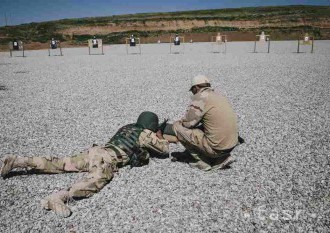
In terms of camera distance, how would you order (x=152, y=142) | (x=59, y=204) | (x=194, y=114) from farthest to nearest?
(x=152, y=142)
(x=194, y=114)
(x=59, y=204)

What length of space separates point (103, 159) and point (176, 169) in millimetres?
1514

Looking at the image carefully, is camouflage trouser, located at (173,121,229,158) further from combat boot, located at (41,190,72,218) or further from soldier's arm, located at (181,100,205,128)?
combat boot, located at (41,190,72,218)

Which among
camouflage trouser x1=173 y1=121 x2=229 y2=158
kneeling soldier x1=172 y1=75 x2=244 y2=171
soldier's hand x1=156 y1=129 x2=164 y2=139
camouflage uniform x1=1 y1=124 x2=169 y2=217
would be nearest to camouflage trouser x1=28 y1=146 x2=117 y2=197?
camouflage uniform x1=1 y1=124 x2=169 y2=217

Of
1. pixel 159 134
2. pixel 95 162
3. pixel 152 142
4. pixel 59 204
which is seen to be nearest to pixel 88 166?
pixel 95 162

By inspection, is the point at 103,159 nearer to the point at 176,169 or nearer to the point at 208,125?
the point at 176,169

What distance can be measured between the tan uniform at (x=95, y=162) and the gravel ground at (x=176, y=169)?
21 cm

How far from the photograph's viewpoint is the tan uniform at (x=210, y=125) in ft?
19.1

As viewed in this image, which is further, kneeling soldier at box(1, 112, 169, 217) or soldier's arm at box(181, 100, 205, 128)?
soldier's arm at box(181, 100, 205, 128)

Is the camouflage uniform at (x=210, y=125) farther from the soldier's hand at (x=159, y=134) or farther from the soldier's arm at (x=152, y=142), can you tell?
the soldier's hand at (x=159, y=134)

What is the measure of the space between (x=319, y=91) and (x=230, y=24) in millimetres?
96523

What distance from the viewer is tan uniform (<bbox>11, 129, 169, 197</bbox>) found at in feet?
17.9

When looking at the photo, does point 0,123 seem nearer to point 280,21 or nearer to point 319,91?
point 319,91

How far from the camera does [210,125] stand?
5.83 meters

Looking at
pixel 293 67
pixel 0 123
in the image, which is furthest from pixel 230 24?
pixel 0 123
